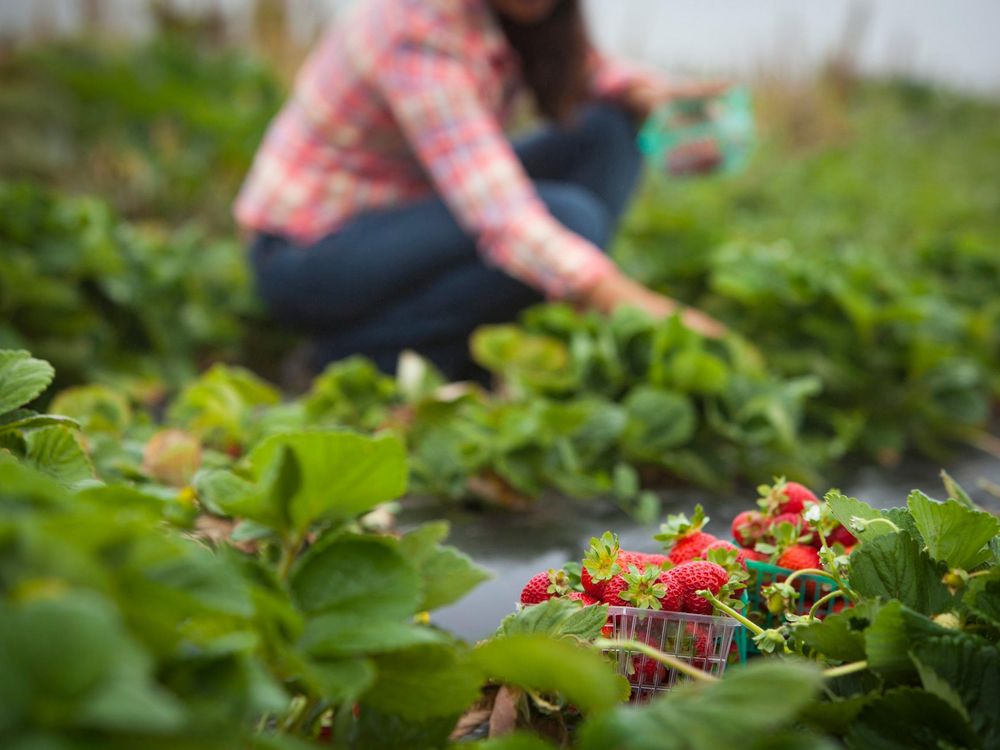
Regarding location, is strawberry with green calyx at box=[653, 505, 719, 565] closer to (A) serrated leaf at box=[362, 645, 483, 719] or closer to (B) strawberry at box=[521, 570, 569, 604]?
(B) strawberry at box=[521, 570, 569, 604]

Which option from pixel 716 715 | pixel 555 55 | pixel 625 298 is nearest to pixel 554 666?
pixel 716 715

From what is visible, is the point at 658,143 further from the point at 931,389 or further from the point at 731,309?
the point at 931,389

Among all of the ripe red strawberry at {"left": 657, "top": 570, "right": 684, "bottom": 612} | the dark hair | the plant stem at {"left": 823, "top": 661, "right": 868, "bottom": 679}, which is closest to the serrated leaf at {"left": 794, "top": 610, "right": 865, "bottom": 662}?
the plant stem at {"left": 823, "top": 661, "right": 868, "bottom": 679}

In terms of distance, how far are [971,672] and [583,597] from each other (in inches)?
12.1

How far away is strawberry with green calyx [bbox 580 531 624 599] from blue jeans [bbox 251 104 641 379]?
1.65m

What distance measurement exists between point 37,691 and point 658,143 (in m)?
2.50

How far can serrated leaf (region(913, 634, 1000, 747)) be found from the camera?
0.65 meters

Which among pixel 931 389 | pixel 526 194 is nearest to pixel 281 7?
pixel 526 194

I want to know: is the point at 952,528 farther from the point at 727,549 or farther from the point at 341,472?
the point at 341,472

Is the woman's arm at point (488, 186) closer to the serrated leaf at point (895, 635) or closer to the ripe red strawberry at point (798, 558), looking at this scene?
the ripe red strawberry at point (798, 558)

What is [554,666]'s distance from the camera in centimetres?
52

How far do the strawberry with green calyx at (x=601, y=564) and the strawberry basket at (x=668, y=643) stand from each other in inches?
1.3

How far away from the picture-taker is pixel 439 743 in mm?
693

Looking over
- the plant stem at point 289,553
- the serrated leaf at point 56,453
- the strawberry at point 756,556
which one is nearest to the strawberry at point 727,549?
the strawberry at point 756,556
